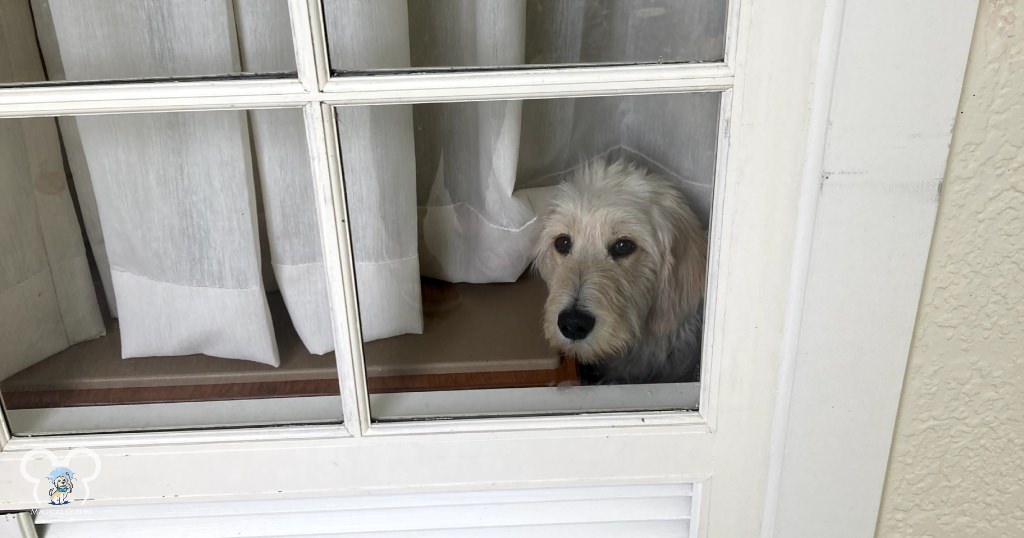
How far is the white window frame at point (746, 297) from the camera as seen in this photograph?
0.71 meters

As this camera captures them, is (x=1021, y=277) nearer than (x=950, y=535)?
Yes

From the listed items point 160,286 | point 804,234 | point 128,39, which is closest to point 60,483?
point 160,286

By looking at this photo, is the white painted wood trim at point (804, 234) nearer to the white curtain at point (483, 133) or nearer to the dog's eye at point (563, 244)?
the white curtain at point (483, 133)

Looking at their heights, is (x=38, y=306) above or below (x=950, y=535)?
above

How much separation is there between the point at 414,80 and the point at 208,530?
2.10 ft

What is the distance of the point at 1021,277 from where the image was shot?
31.1 inches

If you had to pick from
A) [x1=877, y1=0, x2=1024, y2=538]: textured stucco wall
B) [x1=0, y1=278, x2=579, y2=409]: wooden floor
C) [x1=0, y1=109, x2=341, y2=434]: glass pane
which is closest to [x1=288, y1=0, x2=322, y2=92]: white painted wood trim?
[x1=0, y1=109, x2=341, y2=434]: glass pane

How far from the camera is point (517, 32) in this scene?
0.78 metres

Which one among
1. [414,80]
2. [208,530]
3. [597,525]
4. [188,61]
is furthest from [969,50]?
[208,530]

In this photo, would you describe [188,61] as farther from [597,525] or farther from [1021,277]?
[1021,277]

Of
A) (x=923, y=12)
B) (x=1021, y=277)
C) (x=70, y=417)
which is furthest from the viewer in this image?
(x=70, y=417)

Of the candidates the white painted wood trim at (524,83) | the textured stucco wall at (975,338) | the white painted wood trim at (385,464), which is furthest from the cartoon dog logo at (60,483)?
the textured stucco wall at (975,338)

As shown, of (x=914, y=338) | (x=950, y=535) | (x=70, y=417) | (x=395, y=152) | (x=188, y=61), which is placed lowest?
(x=950, y=535)

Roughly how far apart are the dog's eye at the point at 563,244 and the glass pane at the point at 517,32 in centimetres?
26
